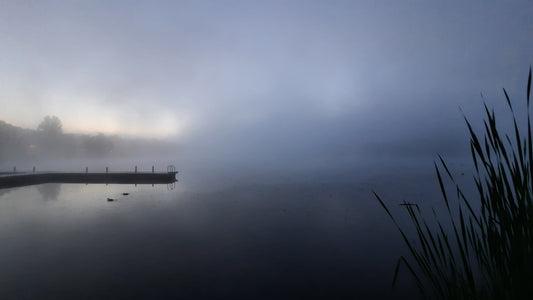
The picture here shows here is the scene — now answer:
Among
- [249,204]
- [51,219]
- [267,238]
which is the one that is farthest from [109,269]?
[249,204]

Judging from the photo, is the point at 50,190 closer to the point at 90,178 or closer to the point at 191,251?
the point at 90,178

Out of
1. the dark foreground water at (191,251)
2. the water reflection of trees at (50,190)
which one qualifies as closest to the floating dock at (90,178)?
the water reflection of trees at (50,190)

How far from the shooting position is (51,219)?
20297 millimetres

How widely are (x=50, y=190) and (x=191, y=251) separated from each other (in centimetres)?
3108

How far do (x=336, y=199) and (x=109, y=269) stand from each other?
27.4 meters

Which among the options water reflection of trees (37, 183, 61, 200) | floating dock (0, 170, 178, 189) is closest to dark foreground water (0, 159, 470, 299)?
water reflection of trees (37, 183, 61, 200)

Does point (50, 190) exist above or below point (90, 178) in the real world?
below

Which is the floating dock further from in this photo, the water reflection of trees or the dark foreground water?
the dark foreground water

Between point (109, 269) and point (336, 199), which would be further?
point (336, 199)

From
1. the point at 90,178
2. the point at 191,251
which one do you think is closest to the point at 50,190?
the point at 90,178

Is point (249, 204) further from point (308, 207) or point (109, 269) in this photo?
point (109, 269)

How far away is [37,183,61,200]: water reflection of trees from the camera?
28831 millimetres

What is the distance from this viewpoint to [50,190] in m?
32.6

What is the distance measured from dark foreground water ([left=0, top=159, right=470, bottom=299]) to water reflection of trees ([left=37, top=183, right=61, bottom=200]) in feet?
4.44
